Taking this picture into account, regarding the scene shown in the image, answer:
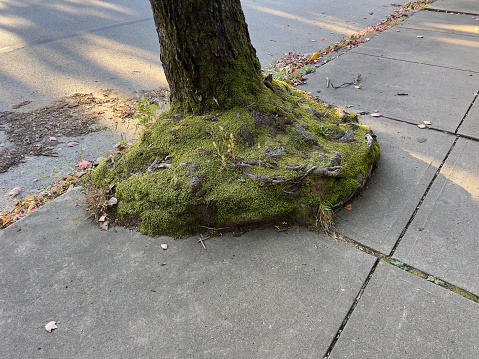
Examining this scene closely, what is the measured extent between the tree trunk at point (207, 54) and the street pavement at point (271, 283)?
4.14ft

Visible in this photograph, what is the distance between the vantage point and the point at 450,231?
2.62 meters

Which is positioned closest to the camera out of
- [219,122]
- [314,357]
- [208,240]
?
[314,357]

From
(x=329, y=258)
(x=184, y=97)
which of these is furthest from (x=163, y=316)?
(x=184, y=97)

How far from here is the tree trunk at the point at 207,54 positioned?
9.56 ft

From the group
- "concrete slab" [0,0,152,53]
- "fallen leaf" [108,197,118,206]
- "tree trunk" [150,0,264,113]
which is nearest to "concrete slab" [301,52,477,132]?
"tree trunk" [150,0,264,113]

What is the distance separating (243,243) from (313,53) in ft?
15.7

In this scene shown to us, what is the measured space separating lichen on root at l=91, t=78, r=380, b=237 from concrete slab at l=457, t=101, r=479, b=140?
1180mm

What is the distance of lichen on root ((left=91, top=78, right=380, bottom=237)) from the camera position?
8.87 ft

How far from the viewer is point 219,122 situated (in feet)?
10.4

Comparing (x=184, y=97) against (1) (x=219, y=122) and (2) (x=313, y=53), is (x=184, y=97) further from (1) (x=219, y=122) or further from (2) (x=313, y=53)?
(2) (x=313, y=53)

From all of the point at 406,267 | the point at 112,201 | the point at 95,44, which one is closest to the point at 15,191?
the point at 112,201

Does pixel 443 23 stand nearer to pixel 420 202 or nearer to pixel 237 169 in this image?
pixel 420 202

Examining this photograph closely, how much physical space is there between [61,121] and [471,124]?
4606 millimetres

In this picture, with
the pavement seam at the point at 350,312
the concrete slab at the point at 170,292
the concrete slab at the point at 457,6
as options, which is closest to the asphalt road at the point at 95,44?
the concrete slab at the point at 170,292
